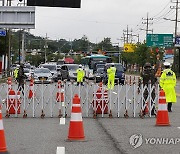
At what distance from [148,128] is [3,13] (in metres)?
20.3

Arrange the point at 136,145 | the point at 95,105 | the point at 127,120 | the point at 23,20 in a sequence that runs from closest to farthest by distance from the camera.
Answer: the point at 136,145, the point at 127,120, the point at 95,105, the point at 23,20

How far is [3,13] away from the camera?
1259 inches

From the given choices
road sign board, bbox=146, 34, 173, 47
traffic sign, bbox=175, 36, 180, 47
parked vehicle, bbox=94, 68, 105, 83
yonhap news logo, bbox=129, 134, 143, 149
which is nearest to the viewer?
yonhap news logo, bbox=129, 134, 143, 149

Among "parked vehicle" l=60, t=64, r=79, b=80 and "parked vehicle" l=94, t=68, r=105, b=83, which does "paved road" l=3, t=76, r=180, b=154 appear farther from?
"parked vehicle" l=60, t=64, r=79, b=80

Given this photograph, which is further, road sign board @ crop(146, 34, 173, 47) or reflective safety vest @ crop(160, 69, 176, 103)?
road sign board @ crop(146, 34, 173, 47)

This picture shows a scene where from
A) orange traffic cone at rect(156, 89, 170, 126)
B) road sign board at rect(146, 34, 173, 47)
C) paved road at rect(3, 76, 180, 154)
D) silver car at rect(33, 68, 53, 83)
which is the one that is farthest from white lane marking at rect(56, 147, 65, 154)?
road sign board at rect(146, 34, 173, 47)

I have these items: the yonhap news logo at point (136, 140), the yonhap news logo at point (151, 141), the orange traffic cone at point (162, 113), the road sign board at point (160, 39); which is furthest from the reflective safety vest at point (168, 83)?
the road sign board at point (160, 39)

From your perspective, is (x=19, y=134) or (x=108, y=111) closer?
(x=19, y=134)

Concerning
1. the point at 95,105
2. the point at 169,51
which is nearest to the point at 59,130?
the point at 95,105

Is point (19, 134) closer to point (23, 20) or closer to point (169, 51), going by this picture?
point (23, 20)

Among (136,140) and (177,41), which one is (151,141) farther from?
(177,41)

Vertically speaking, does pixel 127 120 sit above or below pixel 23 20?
below

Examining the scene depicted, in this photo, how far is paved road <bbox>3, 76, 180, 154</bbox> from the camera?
33.6ft

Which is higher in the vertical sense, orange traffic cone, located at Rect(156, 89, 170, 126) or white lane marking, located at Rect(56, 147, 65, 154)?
orange traffic cone, located at Rect(156, 89, 170, 126)
